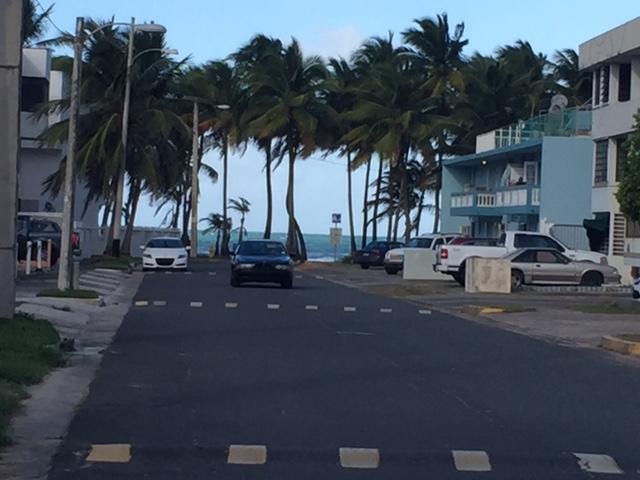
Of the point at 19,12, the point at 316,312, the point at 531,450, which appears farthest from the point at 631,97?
the point at 531,450

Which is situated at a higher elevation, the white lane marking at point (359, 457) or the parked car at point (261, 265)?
the parked car at point (261, 265)

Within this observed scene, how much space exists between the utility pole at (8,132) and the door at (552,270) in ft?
75.1

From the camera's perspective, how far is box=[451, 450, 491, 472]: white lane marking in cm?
995

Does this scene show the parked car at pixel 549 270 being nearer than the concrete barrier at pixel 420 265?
Yes

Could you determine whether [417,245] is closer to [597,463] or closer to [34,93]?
[34,93]

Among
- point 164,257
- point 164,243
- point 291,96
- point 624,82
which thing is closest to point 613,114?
point 624,82

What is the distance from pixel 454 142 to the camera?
71875 mm

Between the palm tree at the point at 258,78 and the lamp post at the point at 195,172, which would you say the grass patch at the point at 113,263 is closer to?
the lamp post at the point at 195,172

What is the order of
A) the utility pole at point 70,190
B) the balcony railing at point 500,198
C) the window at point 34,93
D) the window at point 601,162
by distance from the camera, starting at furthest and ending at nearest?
the window at point 34,93, the balcony railing at point 500,198, the window at point 601,162, the utility pole at point 70,190

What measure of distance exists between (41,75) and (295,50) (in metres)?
15.5

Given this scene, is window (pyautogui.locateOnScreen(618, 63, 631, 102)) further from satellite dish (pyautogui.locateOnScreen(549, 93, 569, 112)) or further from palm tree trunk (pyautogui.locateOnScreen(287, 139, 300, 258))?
palm tree trunk (pyautogui.locateOnScreen(287, 139, 300, 258))

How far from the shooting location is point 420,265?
47.5 metres

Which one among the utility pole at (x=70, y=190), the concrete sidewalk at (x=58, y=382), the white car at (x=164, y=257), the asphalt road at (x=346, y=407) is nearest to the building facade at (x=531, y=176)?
the white car at (x=164, y=257)

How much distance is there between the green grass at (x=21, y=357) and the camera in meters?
12.4
